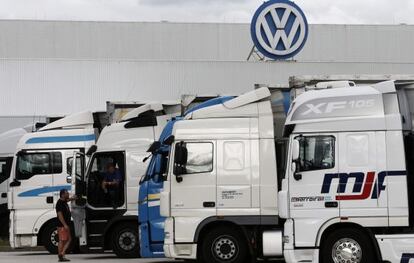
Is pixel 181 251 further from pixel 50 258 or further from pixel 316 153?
pixel 50 258

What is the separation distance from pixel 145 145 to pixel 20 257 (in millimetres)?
4395

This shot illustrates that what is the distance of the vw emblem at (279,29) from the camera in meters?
34.4

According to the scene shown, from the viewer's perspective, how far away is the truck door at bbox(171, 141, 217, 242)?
50.3 feet

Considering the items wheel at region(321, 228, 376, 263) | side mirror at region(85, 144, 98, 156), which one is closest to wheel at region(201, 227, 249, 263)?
wheel at region(321, 228, 376, 263)

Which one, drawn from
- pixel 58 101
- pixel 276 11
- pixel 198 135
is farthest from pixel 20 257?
→ pixel 276 11

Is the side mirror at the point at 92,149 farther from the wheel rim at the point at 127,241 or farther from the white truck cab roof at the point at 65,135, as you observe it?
the wheel rim at the point at 127,241

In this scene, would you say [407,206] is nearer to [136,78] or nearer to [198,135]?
[198,135]

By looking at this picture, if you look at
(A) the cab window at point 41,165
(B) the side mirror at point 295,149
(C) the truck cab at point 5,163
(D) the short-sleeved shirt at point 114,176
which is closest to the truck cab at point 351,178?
(B) the side mirror at point 295,149

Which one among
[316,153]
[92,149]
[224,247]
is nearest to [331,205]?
[316,153]

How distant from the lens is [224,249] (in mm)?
15375

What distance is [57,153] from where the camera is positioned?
20.1 metres

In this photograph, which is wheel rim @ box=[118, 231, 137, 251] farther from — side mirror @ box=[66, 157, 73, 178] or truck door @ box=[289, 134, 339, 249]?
truck door @ box=[289, 134, 339, 249]

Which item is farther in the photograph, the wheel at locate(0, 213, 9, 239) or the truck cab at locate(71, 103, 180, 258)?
the wheel at locate(0, 213, 9, 239)

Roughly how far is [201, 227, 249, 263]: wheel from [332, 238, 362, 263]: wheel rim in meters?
2.13
